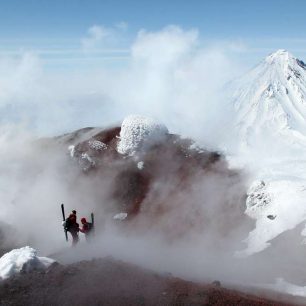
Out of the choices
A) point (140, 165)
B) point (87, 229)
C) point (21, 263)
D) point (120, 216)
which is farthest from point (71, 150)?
point (21, 263)

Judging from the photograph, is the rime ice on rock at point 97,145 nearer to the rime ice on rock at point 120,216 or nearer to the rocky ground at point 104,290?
the rime ice on rock at point 120,216

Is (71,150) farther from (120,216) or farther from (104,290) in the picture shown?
(104,290)

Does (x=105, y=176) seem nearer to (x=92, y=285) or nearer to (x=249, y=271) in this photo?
(x=249, y=271)

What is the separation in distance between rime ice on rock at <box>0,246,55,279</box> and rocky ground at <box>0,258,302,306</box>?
827 mm

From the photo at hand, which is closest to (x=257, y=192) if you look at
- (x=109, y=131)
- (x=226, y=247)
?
(x=226, y=247)

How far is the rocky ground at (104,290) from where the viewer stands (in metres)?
22.4

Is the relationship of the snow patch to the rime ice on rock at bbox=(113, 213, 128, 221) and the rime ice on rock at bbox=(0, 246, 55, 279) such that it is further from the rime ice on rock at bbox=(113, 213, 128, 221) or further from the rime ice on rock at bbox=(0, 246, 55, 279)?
the rime ice on rock at bbox=(0, 246, 55, 279)

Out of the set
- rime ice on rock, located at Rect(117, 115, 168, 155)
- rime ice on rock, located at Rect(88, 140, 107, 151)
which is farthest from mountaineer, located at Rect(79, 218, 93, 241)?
rime ice on rock, located at Rect(88, 140, 107, 151)

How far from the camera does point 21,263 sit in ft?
86.3

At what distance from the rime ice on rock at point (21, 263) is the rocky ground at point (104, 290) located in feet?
2.71

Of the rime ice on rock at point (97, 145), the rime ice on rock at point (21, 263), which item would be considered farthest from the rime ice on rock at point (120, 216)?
the rime ice on rock at point (21, 263)

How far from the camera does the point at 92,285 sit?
78.5 ft

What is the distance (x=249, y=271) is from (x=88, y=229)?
1936 centimetres

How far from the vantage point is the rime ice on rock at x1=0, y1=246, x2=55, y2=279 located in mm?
25781
